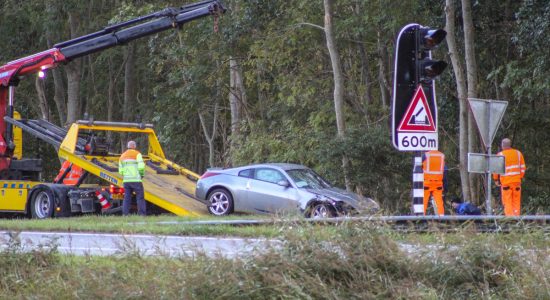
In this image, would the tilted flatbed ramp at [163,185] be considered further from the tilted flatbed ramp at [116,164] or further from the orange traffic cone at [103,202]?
the orange traffic cone at [103,202]

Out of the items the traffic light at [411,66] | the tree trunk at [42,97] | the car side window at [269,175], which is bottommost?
the car side window at [269,175]

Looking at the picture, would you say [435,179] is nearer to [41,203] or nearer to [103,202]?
[103,202]

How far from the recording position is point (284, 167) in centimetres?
2052

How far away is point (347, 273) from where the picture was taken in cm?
788

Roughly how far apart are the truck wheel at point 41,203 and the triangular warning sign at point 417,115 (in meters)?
11.7

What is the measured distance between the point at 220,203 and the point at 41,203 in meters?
4.45

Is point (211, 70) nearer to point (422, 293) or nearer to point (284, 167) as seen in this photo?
point (284, 167)

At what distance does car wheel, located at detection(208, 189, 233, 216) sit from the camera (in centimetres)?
2071

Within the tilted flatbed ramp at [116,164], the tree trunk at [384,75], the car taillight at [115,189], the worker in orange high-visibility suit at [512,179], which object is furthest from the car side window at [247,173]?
the tree trunk at [384,75]

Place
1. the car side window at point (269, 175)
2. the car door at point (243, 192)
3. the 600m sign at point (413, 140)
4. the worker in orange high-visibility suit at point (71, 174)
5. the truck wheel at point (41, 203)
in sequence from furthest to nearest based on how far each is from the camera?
the worker in orange high-visibility suit at point (71, 174) < the truck wheel at point (41, 203) < the car door at point (243, 192) < the car side window at point (269, 175) < the 600m sign at point (413, 140)

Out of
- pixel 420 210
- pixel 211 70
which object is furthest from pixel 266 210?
pixel 211 70

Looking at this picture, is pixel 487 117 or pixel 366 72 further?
pixel 366 72

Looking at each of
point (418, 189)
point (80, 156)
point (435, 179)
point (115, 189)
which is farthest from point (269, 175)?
point (418, 189)

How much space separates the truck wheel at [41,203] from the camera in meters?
21.6
